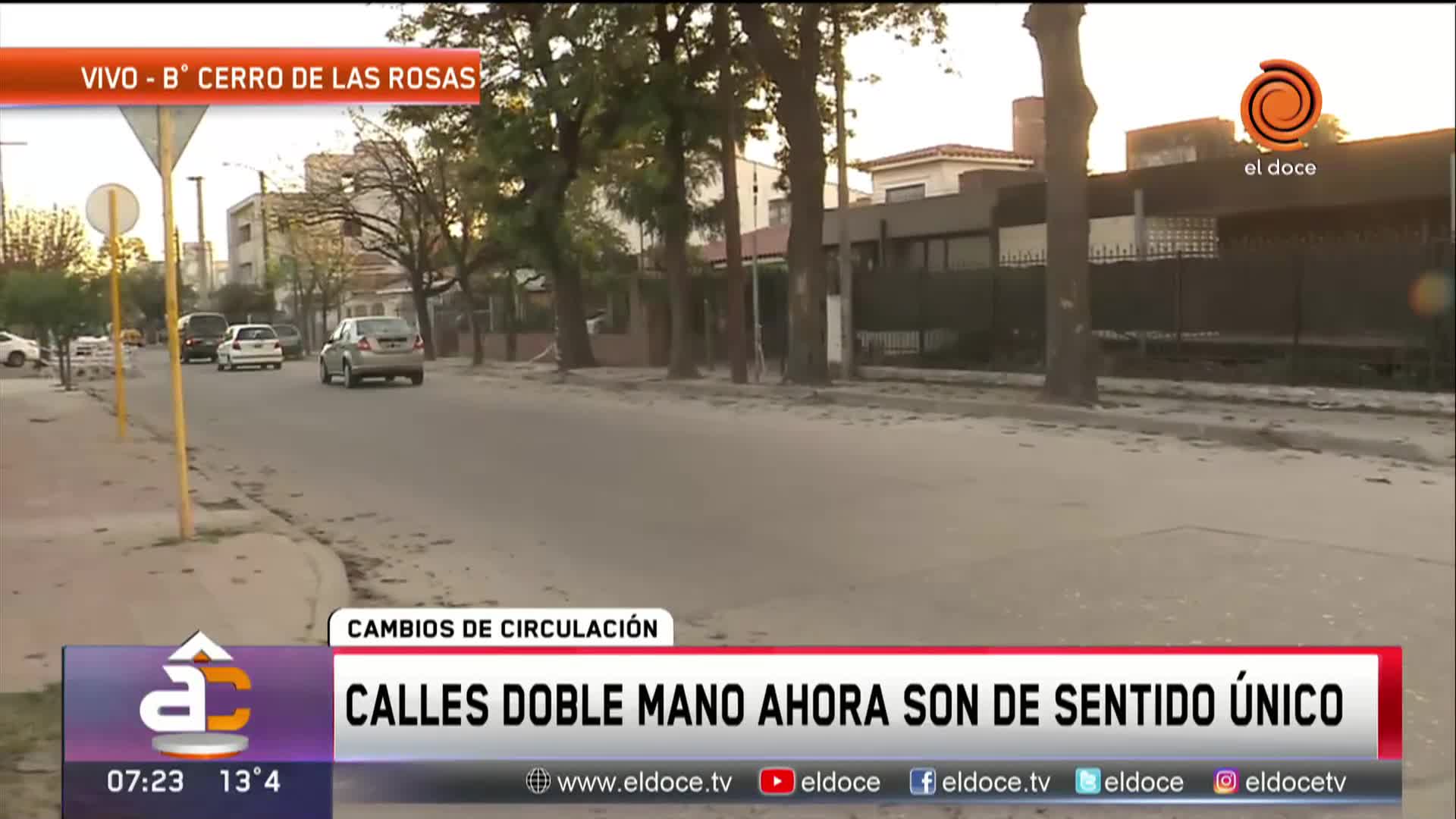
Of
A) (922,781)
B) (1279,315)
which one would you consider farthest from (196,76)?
(1279,315)

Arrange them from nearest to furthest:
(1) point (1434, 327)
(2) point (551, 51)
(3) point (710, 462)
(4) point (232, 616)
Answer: (4) point (232, 616), (2) point (551, 51), (3) point (710, 462), (1) point (1434, 327)

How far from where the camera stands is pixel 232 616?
243 centimetres

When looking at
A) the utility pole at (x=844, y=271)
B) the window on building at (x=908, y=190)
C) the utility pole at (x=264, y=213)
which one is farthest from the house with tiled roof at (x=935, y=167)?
the utility pole at (x=264, y=213)

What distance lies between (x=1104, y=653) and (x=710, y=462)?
291 inches

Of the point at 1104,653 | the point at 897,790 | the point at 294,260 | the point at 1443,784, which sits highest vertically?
the point at 294,260

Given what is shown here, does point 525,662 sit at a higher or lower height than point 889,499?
higher

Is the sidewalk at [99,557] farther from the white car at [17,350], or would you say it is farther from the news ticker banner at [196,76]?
the news ticker banner at [196,76]

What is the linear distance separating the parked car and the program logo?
3.48 feet

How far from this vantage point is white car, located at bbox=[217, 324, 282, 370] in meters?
2.04

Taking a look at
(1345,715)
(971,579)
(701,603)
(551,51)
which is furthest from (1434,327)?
(1345,715)

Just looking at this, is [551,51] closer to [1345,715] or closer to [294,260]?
[294,260]

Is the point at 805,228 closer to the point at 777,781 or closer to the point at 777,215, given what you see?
the point at 777,781

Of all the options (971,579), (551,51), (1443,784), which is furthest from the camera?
(971,579)

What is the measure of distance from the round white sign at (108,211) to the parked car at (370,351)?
29.5 inches
